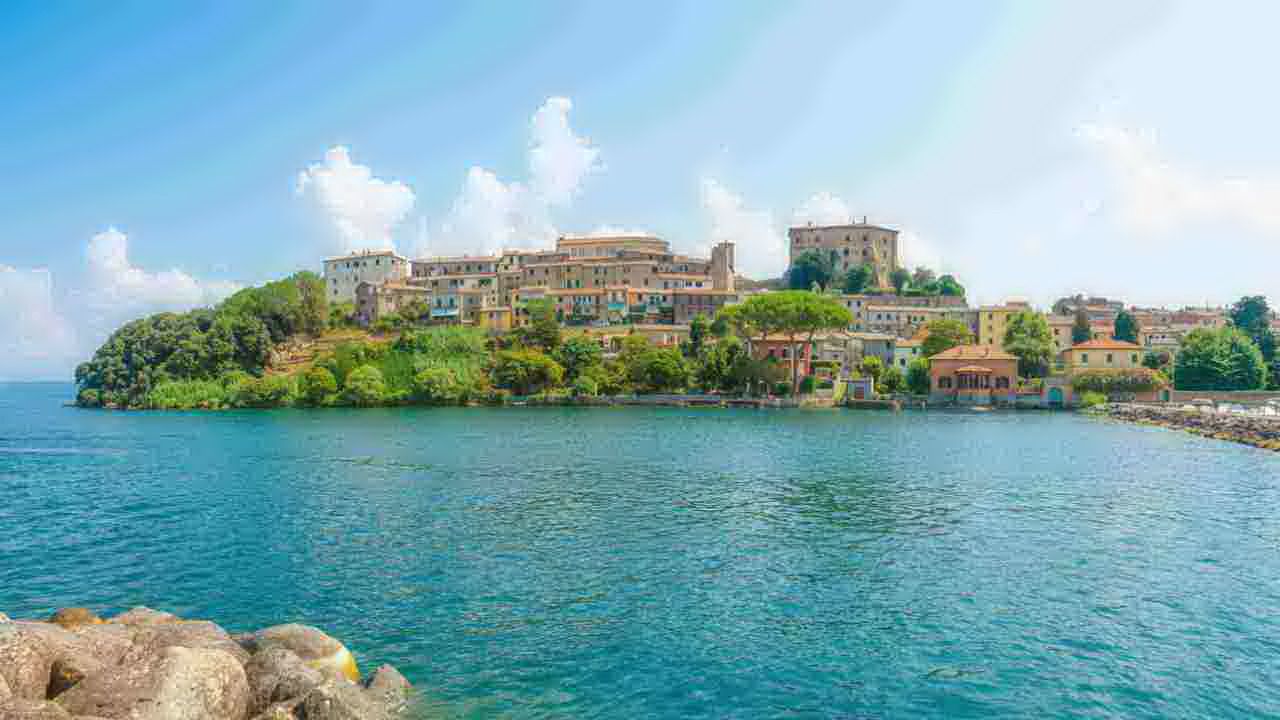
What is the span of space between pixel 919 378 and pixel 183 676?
91.1m

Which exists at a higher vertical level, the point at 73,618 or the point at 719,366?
the point at 719,366

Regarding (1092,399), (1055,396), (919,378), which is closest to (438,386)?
(919,378)

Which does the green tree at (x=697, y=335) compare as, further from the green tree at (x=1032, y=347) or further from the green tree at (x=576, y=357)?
the green tree at (x=1032, y=347)

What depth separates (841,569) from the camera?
22.1 metres

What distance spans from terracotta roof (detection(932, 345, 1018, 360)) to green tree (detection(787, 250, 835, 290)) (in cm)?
3824

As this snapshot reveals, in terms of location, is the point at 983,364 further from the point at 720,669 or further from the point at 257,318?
the point at 257,318

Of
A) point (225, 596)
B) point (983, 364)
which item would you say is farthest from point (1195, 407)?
point (225, 596)

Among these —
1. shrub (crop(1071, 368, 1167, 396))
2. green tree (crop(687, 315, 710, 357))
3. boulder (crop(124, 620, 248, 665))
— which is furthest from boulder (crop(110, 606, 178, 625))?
shrub (crop(1071, 368, 1167, 396))

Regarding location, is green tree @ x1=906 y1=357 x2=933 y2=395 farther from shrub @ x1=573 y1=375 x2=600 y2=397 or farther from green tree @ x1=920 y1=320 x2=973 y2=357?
shrub @ x1=573 y1=375 x2=600 y2=397

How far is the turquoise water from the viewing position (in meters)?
14.9

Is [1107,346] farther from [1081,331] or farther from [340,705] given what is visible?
[340,705]

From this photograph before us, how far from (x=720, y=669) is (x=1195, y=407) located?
79.7 m

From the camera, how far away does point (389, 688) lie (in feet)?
46.3

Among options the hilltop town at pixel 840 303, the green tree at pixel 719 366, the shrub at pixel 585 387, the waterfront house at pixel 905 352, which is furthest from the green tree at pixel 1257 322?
the shrub at pixel 585 387
